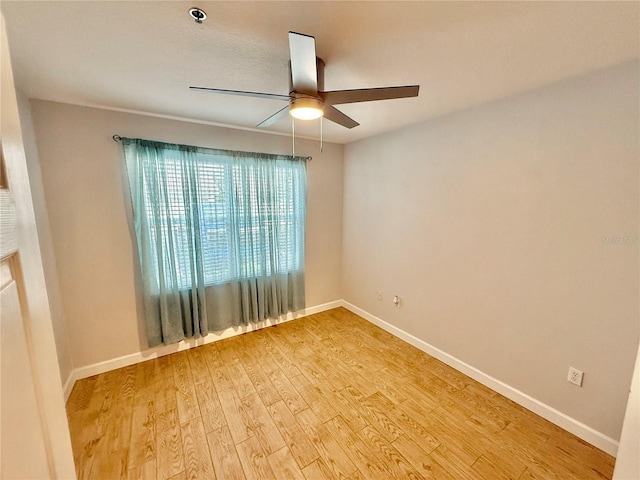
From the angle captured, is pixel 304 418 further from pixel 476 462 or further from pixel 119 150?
pixel 119 150

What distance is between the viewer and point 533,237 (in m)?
1.87

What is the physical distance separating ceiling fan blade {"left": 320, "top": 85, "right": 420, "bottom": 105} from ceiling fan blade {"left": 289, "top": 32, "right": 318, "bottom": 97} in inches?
4.1

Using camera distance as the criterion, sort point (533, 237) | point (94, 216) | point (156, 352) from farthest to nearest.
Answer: point (156, 352)
point (94, 216)
point (533, 237)

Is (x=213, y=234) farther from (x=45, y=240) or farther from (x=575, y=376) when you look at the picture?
(x=575, y=376)

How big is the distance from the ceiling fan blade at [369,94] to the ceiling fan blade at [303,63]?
0.34 ft

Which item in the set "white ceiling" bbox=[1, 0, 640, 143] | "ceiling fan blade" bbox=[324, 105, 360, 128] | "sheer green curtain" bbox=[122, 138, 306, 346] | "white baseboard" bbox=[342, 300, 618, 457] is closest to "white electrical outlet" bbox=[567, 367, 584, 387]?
"white baseboard" bbox=[342, 300, 618, 457]

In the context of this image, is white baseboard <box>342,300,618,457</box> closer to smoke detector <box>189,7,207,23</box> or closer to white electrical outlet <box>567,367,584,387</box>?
white electrical outlet <box>567,367,584,387</box>

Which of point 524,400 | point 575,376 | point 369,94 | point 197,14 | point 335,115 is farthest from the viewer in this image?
point 524,400

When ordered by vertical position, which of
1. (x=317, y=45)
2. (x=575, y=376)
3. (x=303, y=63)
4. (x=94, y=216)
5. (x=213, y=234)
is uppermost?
(x=317, y=45)

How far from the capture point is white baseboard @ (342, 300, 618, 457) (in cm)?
164

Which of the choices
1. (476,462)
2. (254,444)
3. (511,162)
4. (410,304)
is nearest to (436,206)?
(511,162)

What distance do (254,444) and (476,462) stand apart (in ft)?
4.43

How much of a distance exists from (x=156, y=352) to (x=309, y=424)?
1.72 meters

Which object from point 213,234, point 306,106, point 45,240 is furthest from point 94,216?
point 306,106
